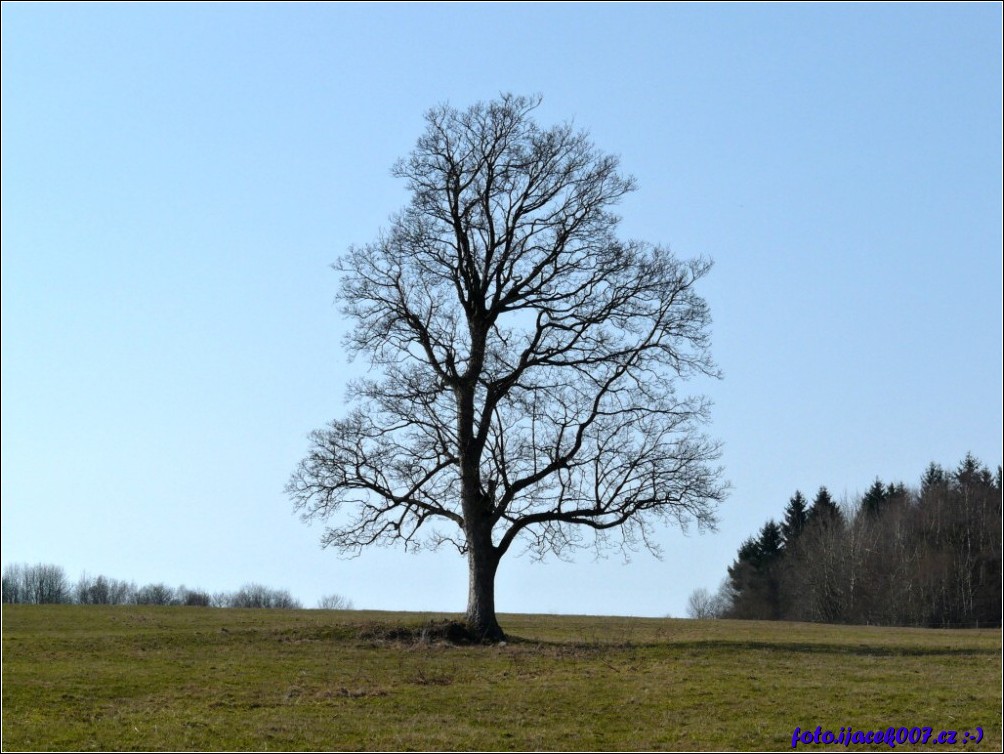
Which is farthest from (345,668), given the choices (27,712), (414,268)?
(414,268)

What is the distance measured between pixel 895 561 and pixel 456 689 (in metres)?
65.6

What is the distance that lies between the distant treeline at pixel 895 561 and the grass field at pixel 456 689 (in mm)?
48114

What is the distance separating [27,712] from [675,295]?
66.4 ft

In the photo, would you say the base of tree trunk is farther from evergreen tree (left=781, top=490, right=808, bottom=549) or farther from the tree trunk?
evergreen tree (left=781, top=490, right=808, bottom=549)

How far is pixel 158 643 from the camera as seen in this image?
30.1m

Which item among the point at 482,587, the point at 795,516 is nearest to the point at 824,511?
the point at 795,516

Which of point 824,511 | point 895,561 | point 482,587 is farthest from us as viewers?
point 824,511

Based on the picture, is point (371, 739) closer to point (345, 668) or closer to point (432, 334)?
point (345, 668)

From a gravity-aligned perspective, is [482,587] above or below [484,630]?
above

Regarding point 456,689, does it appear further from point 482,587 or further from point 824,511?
point 824,511

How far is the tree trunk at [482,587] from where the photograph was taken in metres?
32.5

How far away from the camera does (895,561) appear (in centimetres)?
8238

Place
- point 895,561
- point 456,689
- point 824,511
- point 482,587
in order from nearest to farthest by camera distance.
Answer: point 456,689, point 482,587, point 895,561, point 824,511

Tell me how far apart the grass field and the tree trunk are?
65.1 inches
